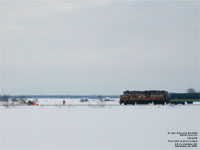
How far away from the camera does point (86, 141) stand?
2288 cm

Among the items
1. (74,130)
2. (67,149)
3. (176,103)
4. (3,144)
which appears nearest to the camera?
(67,149)

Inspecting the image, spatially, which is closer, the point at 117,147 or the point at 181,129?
the point at 117,147

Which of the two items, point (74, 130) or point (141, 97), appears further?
point (141, 97)

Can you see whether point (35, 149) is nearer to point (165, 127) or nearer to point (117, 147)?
point (117, 147)

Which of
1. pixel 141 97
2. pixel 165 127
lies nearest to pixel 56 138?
pixel 165 127

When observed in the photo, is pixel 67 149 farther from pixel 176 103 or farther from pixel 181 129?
pixel 176 103

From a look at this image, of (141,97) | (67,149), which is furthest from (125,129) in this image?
(141,97)

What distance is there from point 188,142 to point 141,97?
175ft

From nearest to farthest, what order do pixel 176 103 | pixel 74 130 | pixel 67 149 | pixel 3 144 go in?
pixel 67 149
pixel 3 144
pixel 74 130
pixel 176 103

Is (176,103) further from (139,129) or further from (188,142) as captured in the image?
(188,142)

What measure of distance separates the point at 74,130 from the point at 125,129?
3.79 metres

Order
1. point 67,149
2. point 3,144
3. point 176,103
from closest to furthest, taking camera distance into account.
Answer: point 67,149 → point 3,144 → point 176,103

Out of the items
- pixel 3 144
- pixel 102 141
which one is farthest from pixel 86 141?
pixel 3 144

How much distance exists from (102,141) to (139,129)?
632 cm
